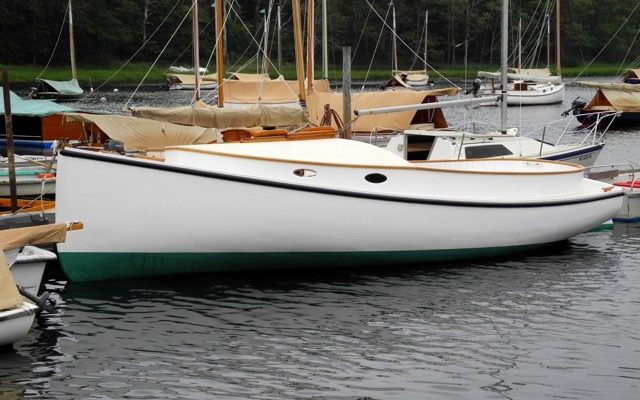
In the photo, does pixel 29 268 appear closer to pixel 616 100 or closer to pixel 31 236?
pixel 31 236

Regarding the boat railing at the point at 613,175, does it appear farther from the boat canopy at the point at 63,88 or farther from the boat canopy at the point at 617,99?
the boat canopy at the point at 63,88

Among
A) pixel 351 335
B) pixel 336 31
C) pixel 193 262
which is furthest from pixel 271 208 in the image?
pixel 336 31

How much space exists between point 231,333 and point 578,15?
13513 centimetres

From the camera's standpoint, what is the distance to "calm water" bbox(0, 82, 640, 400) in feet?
51.4

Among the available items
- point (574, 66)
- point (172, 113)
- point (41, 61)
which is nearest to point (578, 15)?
point (574, 66)

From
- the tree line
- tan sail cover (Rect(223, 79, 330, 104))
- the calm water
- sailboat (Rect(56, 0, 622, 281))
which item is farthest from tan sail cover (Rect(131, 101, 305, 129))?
the tree line

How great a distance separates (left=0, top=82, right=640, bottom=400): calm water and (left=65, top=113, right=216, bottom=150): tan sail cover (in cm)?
718

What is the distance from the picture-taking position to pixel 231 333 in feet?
59.4

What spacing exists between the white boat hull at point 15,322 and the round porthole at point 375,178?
7.22m

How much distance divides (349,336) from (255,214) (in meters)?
3.77

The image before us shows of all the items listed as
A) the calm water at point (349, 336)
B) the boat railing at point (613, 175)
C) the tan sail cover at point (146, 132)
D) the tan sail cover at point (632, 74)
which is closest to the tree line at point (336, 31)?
the tan sail cover at point (632, 74)

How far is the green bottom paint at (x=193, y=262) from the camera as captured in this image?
823 inches

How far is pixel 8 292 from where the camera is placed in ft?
54.1

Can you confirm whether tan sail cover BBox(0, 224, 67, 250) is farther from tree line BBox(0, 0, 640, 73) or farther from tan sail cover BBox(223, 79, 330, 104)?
tree line BBox(0, 0, 640, 73)
